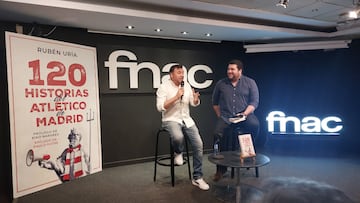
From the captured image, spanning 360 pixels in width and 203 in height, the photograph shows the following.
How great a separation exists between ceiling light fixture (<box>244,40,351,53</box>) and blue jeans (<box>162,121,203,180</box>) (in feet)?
7.85

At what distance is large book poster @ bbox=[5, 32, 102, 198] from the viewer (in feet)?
10.1

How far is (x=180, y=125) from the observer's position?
3508 millimetres

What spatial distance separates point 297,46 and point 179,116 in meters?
2.83

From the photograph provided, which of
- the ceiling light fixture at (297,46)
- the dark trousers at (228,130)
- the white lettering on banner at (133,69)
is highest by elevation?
the ceiling light fixture at (297,46)

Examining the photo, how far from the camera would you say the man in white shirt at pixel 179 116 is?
3383 millimetres

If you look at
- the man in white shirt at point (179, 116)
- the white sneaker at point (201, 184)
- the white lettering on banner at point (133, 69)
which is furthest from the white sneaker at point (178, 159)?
the white lettering on banner at point (133, 69)

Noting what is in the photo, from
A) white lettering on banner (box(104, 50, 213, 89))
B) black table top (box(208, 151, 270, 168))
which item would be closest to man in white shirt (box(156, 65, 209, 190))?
black table top (box(208, 151, 270, 168))

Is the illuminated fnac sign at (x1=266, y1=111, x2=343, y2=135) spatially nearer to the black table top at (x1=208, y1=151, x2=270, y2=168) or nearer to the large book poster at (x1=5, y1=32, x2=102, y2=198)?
the black table top at (x1=208, y1=151, x2=270, y2=168)

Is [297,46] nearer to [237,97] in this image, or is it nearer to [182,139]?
[237,97]

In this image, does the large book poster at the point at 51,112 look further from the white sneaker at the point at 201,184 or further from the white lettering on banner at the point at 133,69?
the white sneaker at the point at 201,184

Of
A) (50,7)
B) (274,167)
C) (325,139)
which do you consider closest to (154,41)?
(50,7)

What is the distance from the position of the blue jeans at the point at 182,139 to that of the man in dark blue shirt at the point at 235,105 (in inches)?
10.0

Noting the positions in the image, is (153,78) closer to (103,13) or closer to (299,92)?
(103,13)

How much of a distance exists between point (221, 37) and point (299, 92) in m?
1.86
